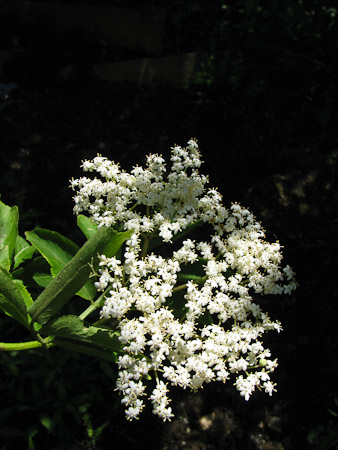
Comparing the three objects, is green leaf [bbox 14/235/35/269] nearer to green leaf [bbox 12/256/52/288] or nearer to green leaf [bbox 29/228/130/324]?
green leaf [bbox 12/256/52/288]

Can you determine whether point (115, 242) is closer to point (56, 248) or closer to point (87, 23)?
point (56, 248)

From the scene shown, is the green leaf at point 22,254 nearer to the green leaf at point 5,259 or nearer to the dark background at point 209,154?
the green leaf at point 5,259

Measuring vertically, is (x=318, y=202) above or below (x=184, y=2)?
below

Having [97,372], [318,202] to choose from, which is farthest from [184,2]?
[97,372]

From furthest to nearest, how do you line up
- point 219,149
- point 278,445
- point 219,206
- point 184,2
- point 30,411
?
point 184,2, point 219,149, point 278,445, point 30,411, point 219,206

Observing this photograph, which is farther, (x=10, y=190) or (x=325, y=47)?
(x=325, y=47)

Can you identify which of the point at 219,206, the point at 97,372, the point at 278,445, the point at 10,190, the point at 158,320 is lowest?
the point at 278,445

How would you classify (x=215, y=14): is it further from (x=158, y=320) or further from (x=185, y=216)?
(x=158, y=320)
